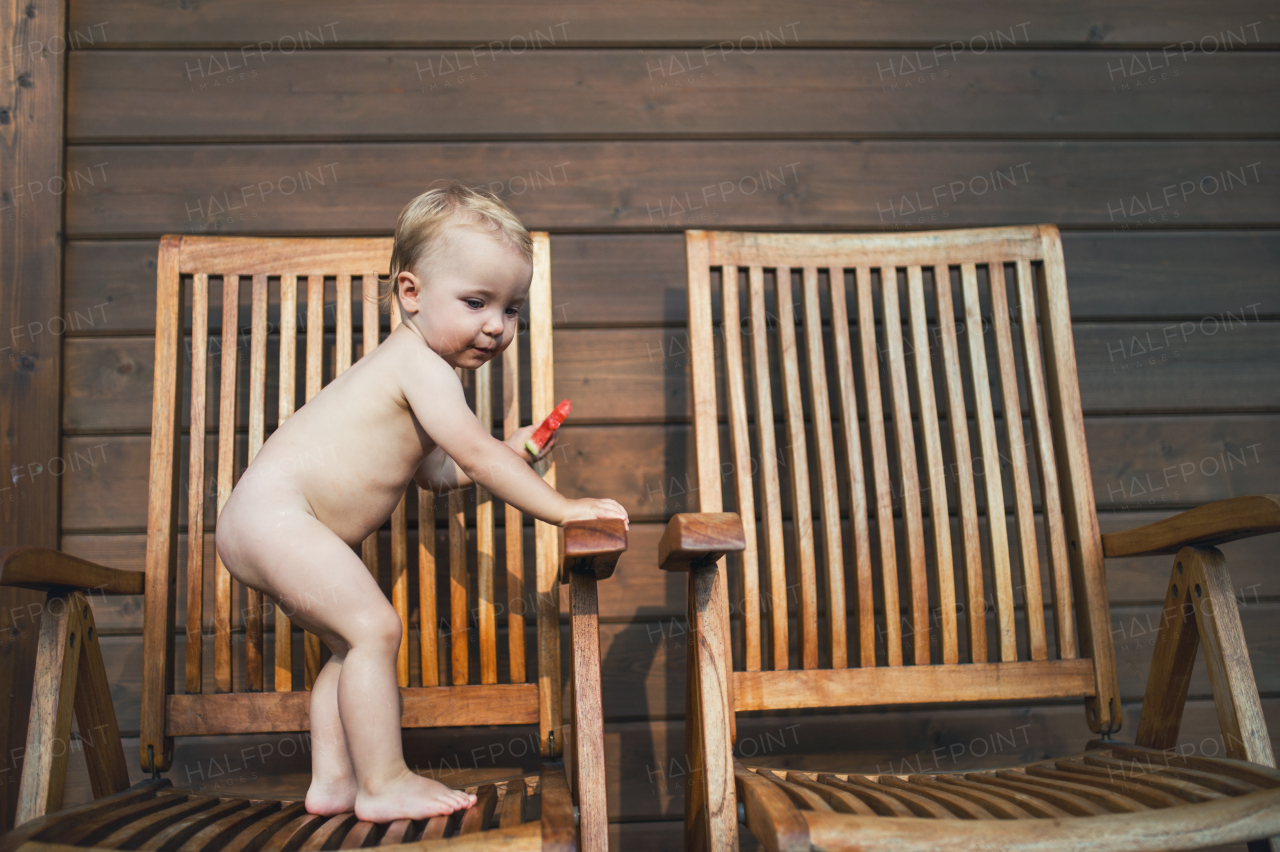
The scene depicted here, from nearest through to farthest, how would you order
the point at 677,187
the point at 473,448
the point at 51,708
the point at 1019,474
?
the point at 51,708 → the point at 473,448 → the point at 1019,474 → the point at 677,187

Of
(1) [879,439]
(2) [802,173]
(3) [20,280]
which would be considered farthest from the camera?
(2) [802,173]

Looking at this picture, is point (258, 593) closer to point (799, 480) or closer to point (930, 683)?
point (799, 480)

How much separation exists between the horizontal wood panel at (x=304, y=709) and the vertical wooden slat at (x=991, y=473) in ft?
2.32

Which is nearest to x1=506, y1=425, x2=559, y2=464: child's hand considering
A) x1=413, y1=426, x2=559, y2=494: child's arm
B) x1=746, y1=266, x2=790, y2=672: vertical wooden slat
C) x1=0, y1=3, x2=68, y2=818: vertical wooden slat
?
x1=413, y1=426, x2=559, y2=494: child's arm

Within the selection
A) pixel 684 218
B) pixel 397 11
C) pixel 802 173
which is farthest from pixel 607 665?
pixel 397 11

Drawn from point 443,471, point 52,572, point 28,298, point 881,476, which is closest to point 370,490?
point 443,471

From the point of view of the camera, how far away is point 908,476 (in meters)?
1.26

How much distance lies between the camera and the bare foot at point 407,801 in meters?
0.90

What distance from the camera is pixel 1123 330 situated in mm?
1584

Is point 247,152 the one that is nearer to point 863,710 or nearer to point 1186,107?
point 863,710

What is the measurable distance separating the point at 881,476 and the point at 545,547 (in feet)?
1.74

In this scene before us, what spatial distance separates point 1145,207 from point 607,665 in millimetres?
1381

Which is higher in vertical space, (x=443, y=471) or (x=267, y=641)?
(x=443, y=471)

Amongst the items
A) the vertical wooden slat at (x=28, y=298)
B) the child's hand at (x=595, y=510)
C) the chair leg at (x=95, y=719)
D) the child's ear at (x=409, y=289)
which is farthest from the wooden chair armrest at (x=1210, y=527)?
the vertical wooden slat at (x=28, y=298)
